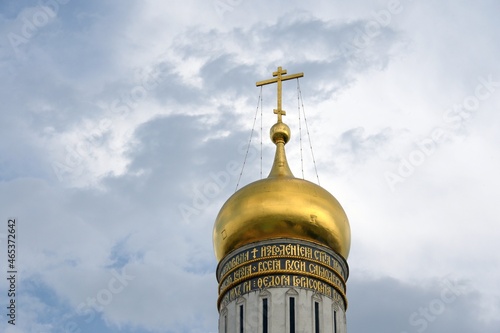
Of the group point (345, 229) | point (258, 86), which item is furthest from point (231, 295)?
point (258, 86)

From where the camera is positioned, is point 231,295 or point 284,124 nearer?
point 231,295

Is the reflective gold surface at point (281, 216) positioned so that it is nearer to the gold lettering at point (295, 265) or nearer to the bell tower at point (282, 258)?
the bell tower at point (282, 258)

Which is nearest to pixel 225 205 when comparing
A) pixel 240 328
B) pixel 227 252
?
pixel 227 252

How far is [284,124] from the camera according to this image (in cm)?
3928

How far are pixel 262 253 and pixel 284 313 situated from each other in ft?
5.83

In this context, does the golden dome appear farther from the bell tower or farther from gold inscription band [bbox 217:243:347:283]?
gold inscription band [bbox 217:243:347:283]

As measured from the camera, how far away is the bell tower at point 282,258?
35.3 meters

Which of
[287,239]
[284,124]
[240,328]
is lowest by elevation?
[240,328]

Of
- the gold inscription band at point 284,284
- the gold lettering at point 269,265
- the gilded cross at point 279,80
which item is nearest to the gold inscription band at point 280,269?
the gold lettering at point 269,265

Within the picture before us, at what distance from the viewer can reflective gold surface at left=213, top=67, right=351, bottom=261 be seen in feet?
119

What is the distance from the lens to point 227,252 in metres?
A: 36.8

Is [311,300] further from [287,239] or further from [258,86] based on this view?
A: [258,86]

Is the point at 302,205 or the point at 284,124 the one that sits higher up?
the point at 284,124

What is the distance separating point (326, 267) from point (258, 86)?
6285 millimetres
